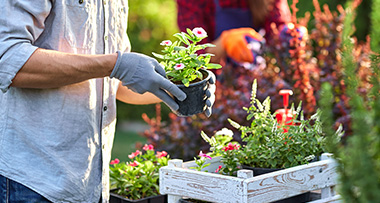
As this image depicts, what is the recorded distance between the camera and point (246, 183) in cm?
152

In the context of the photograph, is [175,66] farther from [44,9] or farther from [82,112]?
[44,9]

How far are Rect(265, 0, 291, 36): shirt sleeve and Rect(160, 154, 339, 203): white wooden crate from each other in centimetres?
188

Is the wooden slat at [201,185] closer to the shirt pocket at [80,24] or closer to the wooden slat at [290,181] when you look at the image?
the wooden slat at [290,181]

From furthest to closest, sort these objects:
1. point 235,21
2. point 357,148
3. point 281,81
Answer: point 235,21
point 281,81
point 357,148

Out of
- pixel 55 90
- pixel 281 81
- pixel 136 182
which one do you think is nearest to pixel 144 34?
pixel 281 81

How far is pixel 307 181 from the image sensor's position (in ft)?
5.62

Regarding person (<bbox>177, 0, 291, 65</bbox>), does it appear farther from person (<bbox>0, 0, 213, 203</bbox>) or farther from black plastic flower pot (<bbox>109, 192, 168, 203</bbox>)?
person (<bbox>0, 0, 213, 203</bbox>)

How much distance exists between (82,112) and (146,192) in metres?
0.69

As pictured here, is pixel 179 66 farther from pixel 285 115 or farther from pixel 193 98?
pixel 285 115

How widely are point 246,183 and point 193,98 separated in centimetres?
35

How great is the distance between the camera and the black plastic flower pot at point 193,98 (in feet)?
5.40

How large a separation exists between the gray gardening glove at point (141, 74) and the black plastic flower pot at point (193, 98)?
0.17ft

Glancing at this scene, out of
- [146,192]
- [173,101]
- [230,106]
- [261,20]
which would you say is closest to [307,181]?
[173,101]

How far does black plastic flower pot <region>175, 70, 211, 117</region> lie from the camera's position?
1.64 m
